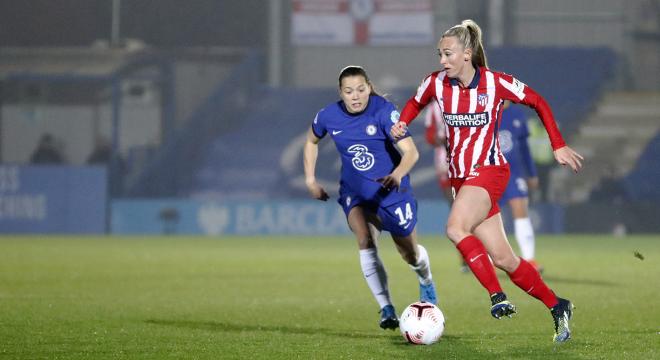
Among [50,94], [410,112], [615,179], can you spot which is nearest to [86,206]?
[50,94]

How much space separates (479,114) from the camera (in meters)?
7.41

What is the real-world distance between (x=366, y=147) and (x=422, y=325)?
151 cm

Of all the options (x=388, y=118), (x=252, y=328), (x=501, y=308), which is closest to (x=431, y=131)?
(x=388, y=118)

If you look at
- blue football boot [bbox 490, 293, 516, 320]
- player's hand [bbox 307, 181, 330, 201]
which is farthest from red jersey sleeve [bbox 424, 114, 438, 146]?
blue football boot [bbox 490, 293, 516, 320]

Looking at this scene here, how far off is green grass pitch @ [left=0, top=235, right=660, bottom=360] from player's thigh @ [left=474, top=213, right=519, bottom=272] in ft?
1.57

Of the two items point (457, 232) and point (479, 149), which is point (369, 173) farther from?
point (457, 232)

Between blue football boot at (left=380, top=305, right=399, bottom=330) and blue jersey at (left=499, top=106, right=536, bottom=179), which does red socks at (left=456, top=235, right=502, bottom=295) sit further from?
blue jersey at (left=499, top=106, right=536, bottom=179)

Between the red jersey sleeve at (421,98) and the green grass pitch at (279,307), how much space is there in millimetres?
1400

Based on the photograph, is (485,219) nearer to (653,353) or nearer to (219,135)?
(653,353)

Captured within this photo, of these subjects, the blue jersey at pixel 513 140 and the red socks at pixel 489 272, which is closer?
the red socks at pixel 489 272

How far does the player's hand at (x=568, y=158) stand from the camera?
7.07 metres

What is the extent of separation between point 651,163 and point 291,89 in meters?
9.17

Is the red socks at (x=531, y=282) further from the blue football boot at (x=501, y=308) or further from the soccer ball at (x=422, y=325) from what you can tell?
the soccer ball at (x=422, y=325)

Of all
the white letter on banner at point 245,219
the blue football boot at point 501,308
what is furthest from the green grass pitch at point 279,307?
the white letter on banner at point 245,219
